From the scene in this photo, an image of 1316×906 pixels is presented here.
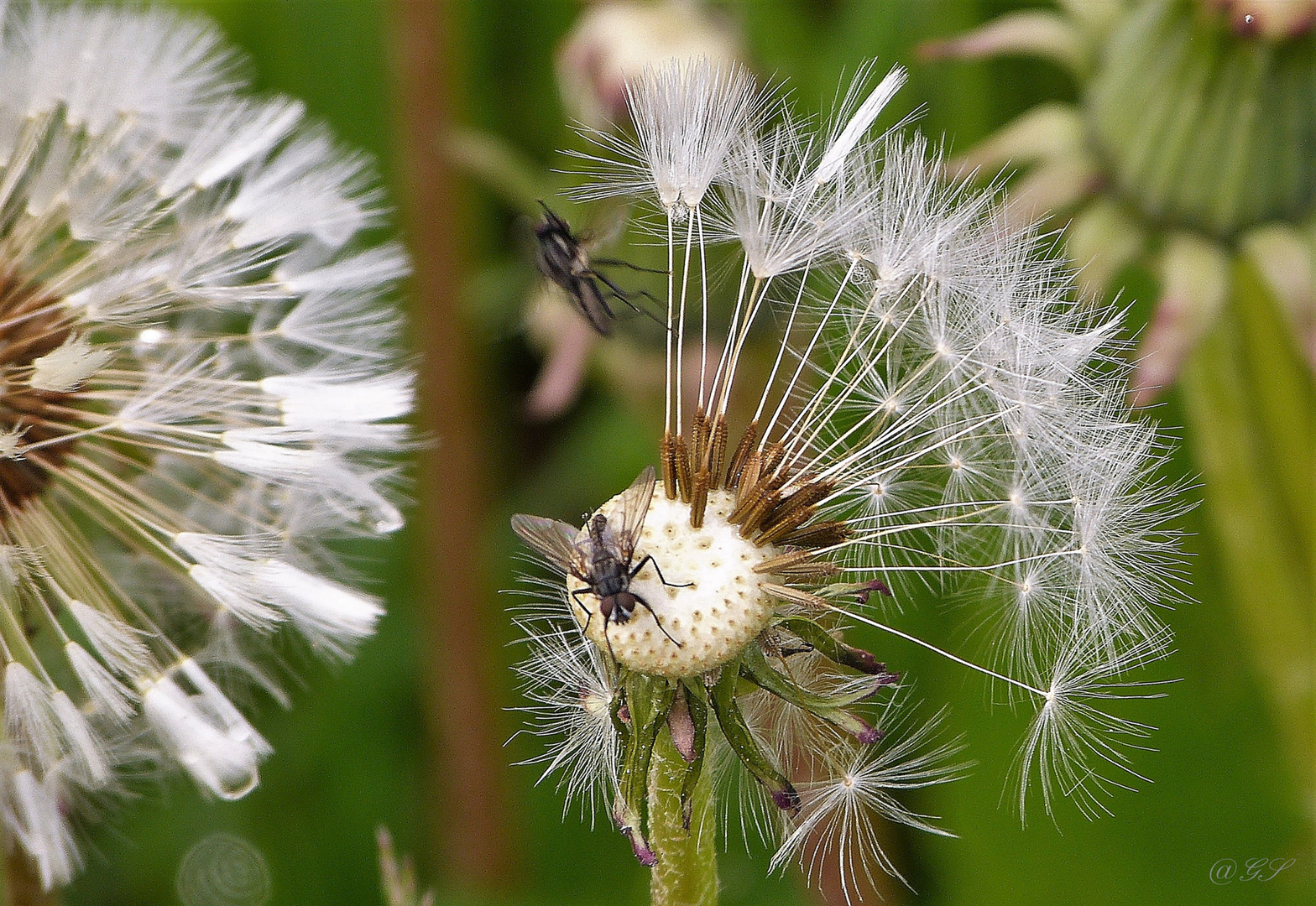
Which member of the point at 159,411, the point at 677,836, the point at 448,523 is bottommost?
the point at 677,836

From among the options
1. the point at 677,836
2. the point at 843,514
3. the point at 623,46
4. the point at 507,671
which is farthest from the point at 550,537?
the point at 507,671

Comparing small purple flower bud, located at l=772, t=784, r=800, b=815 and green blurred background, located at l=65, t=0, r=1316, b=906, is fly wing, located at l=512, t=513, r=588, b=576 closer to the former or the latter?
small purple flower bud, located at l=772, t=784, r=800, b=815

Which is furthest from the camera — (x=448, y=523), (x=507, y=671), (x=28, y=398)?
(x=507, y=671)

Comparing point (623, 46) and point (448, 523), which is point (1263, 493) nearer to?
point (623, 46)

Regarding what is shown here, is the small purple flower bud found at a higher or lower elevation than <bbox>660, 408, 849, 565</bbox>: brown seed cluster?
lower

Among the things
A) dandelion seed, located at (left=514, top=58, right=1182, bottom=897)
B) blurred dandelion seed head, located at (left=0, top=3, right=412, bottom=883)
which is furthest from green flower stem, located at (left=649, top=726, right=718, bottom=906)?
blurred dandelion seed head, located at (left=0, top=3, right=412, bottom=883)

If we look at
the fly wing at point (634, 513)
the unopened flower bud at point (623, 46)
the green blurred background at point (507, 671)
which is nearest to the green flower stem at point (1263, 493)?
the green blurred background at point (507, 671)
